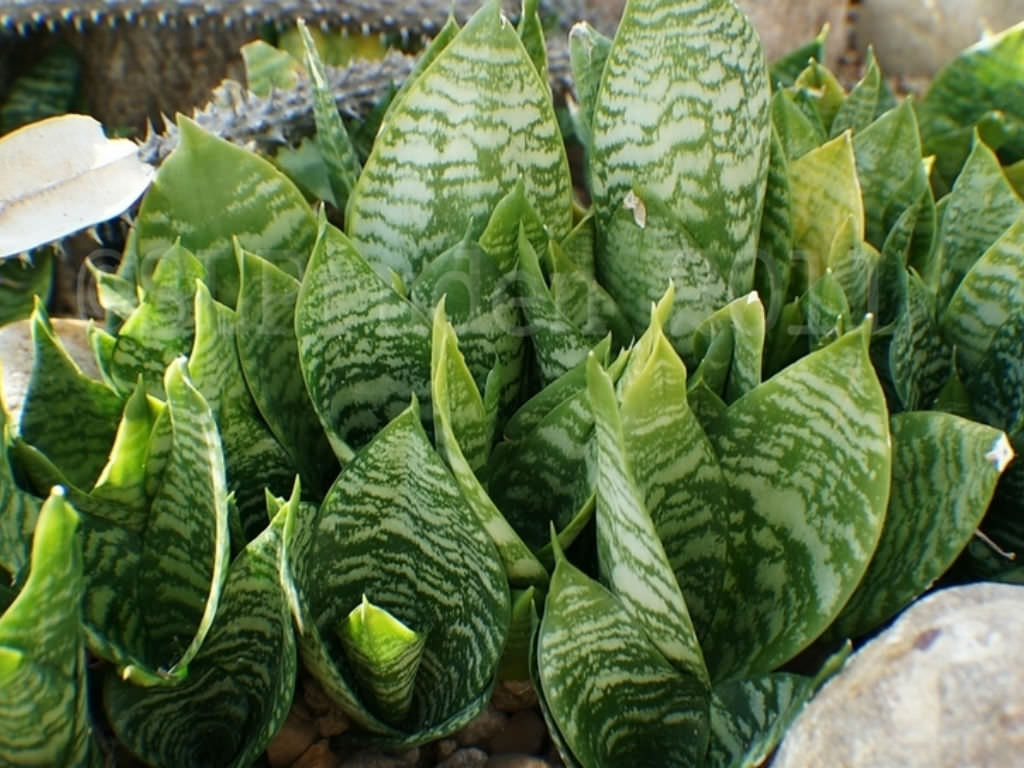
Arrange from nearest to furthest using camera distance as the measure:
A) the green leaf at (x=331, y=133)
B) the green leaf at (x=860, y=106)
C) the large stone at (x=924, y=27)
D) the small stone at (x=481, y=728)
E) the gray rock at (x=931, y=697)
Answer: the gray rock at (x=931, y=697)
the small stone at (x=481, y=728)
the green leaf at (x=331, y=133)
the green leaf at (x=860, y=106)
the large stone at (x=924, y=27)

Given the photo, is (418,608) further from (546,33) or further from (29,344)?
(546,33)

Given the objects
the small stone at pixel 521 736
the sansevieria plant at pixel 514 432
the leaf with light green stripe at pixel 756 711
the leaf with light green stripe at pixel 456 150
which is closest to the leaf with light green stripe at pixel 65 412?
the sansevieria plant at pixel 514 432

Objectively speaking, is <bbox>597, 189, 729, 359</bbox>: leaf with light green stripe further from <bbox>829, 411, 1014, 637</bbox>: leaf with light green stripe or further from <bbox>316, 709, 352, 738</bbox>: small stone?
<bbox>316, 709, 352, 738</bbox>: small stone

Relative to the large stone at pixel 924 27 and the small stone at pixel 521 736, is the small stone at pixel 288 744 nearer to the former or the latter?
the small stone at pixel 521 736

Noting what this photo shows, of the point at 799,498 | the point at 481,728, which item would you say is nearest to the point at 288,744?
the point at 481,728

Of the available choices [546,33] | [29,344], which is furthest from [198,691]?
[546,33]

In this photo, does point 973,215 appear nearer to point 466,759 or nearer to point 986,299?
point 986,299

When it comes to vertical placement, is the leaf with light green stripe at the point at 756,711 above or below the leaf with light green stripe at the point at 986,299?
below
